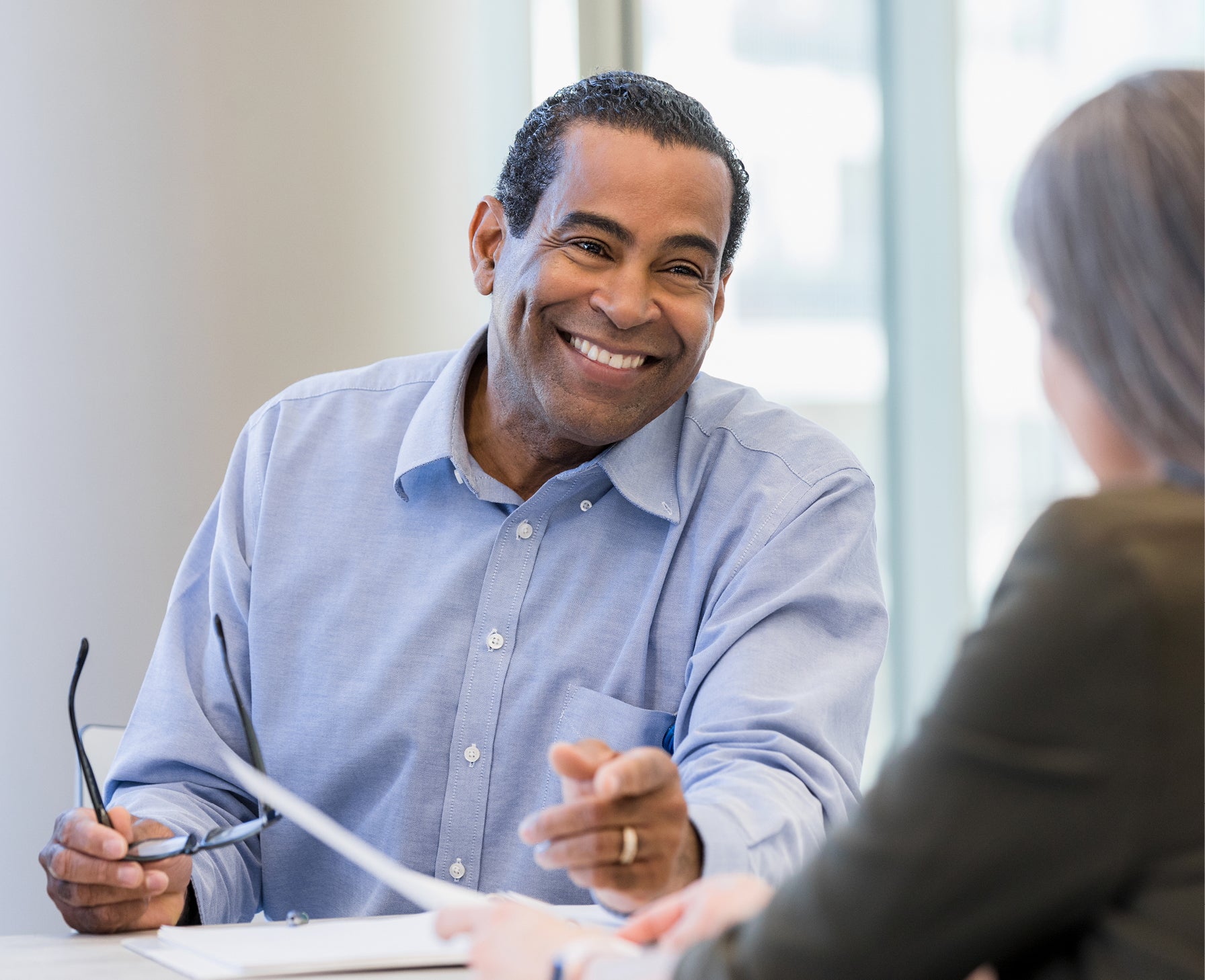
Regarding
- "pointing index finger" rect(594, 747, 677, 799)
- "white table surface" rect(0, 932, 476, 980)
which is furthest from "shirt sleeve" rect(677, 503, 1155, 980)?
"white table surface" rect(0, 932, 476, 980)

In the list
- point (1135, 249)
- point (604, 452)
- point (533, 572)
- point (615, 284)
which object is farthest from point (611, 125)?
point (1135, 249)

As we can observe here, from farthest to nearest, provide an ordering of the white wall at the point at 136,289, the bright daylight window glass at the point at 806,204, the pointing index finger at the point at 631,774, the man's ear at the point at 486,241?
the bright daylight window glass at the point at 806,204 → the white wall at the point at 136,289 → the man's ear at the point at 486,241 → the pointing index finger at the point at 631,774

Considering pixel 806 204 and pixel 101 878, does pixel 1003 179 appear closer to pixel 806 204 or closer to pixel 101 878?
pixel 806 204

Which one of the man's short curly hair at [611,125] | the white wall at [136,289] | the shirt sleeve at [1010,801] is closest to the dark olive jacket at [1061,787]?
the shirt sleeve at [1010,801]

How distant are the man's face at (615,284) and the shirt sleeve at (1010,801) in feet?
3.16

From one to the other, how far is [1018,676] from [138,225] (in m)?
2.07

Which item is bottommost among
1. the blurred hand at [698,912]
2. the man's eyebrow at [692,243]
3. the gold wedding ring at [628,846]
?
the gold wedding ring at [628,846]

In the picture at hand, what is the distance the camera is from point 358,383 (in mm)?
1771

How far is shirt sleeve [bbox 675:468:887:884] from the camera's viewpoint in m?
1.17

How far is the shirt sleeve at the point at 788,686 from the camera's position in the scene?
117 centimetres

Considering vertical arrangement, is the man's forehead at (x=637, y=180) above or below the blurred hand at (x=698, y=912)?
above

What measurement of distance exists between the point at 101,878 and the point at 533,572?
587 millimetres

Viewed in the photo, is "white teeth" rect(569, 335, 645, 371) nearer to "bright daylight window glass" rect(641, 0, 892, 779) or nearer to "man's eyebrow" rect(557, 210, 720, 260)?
"man's eyebrow" rect(557, 210, 720, 260)

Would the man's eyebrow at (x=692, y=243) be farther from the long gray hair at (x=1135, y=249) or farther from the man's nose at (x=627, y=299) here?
the long gray hair at (x=1135, y=249)
